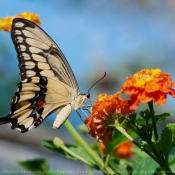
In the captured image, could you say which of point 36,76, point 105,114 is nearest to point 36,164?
point 36,76

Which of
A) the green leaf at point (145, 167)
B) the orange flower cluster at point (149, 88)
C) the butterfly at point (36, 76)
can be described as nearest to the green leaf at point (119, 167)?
the green leaf at point (145, 167)

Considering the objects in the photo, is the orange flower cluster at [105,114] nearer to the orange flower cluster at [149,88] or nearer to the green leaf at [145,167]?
the orange flower cluster at [149,88]

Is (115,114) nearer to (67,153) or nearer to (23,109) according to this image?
(67,153)

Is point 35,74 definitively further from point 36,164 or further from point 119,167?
point 119,167

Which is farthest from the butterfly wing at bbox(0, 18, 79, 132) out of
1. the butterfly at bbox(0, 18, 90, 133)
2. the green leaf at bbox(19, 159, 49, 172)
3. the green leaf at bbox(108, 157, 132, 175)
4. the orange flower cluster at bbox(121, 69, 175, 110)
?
the orange flower cluster at bbox(121, 69, 175, 110)

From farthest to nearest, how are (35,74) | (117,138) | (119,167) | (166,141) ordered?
(35,74)
(119,167)
(117,138)
(166,141)

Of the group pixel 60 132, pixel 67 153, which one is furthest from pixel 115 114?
pixel 60 132

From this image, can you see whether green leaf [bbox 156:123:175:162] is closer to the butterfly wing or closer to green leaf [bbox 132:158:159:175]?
green leaf [bbox 132:158:159:175]

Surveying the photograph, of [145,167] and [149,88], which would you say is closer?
[149,88]
